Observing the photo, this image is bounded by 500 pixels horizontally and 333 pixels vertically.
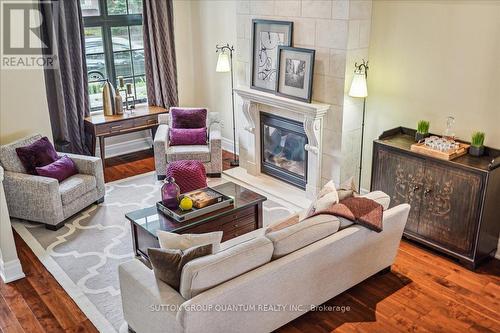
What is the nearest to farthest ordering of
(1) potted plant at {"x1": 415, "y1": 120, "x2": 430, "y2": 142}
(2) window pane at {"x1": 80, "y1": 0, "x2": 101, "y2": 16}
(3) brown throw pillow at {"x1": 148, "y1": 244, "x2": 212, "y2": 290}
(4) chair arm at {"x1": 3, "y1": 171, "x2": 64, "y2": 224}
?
(3) brown throw pillow at {"x1": 148, "y1": 244, "x2": 212, "y2": 290} < (1) potted plant at {"x1": 415, "y1": 120, "x2": 430, "y2": 142} < (4) chair arm at {"x1": 3, "y1": 171, "x2": 64, "y2": 224} < (2) window pane at {"x1": 80, "y1": 0, "x2": 101, "y2": 16}

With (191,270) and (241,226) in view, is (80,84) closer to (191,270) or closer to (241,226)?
(241,226)

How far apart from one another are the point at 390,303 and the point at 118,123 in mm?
4109

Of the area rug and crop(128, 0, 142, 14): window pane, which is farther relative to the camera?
crop(128, 0, 142, 14): window pane

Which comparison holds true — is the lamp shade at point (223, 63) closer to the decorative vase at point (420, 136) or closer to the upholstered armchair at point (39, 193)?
the upholstered armchair at point (39, 193)

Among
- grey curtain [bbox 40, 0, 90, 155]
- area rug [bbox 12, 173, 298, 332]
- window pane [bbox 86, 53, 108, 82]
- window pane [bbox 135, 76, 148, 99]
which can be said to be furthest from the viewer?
window pane [bbox 135, 76, 148, 99]

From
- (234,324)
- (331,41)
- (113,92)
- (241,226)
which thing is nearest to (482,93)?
(331,41)

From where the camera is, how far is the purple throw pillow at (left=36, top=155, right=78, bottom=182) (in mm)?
5066

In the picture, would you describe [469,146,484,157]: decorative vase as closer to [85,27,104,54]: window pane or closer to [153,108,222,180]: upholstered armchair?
[153,108,222,180]: upholstered armchair

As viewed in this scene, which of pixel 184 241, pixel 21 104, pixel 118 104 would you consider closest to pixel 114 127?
pixel 118 104

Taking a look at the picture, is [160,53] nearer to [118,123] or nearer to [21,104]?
[118,123]

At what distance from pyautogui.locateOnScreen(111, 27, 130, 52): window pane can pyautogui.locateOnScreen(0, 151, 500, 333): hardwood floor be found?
3.47 metres

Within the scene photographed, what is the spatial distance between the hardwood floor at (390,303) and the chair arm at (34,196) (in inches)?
23.0

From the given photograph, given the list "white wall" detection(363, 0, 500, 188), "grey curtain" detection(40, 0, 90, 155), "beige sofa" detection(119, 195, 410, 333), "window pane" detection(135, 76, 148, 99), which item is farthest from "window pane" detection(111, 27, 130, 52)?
"beige sofa" detection(119, 195, 410, 333)

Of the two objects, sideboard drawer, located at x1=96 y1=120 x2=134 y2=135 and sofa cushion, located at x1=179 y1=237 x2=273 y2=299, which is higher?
sideboard drawer, located at x1=96 y1=120 x2=134 y2=135
